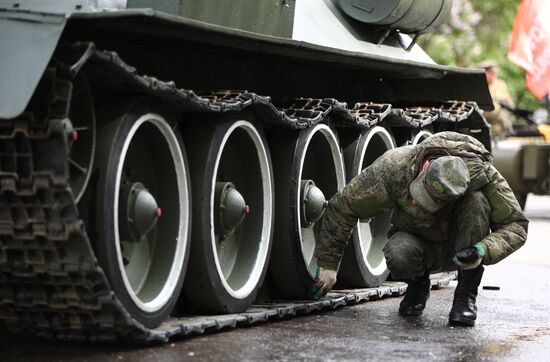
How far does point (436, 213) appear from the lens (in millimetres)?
8617

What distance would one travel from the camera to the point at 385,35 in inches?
412

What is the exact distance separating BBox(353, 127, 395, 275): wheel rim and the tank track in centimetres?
254

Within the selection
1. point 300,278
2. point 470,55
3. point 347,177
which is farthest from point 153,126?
point 470,55

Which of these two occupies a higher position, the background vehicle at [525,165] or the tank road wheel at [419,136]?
the background vehicle at [525,165]

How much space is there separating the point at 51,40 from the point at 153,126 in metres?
1.26

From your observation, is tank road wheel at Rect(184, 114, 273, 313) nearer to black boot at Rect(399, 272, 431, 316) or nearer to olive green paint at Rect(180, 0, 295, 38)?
olive green paint at Rect(180, 0, 295, 38)

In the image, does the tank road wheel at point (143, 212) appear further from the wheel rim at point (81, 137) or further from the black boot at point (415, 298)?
the black boot at point (415, 298)

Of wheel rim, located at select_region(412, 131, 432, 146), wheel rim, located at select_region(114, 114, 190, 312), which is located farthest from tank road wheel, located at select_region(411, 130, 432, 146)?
wheel rim, located at select_region(114, 114, 190, 312)

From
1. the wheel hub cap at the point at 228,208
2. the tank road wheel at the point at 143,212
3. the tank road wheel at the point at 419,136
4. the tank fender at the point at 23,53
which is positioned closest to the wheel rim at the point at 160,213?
the tank road wheel at the point at 143,212

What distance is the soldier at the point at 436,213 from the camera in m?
8.30

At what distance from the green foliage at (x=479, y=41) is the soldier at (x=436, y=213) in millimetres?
30492

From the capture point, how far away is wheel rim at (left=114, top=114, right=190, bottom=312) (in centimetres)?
756

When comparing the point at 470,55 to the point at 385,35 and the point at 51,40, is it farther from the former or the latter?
the point at 51,40

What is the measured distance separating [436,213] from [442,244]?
329 mm
